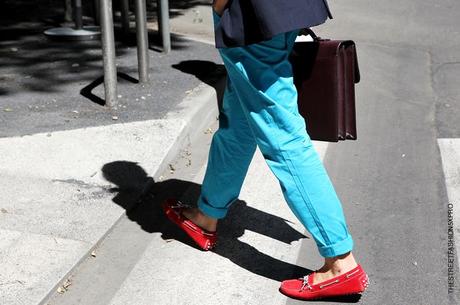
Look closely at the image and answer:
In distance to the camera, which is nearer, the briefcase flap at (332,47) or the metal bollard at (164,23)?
the briefcase flap at (332,47)

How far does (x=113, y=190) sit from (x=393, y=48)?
4946 millimetres

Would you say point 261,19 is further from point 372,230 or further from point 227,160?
point 372,230

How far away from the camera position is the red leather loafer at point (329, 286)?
379cm

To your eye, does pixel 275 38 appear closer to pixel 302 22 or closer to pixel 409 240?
pixel 302 22

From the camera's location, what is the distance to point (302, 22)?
3545 millimetres

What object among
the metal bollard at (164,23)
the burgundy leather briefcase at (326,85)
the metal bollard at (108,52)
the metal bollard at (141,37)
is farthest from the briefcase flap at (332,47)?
the metal bollard at (164,23)

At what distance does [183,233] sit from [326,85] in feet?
4.03

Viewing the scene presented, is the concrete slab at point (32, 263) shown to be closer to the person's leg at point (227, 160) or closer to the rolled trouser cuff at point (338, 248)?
the person's leg at point (227, 160)

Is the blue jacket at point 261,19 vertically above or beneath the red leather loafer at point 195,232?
above

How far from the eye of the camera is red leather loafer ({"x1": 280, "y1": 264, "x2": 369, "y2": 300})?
379cm

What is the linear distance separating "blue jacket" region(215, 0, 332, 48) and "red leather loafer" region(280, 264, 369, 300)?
1.13 m

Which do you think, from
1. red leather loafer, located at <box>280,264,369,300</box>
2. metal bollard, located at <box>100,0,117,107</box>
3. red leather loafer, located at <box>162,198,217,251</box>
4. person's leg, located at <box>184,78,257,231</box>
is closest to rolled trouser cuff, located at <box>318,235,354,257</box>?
red leather loafer, located at <box>280,264,369,300</box>

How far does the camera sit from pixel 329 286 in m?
3.83

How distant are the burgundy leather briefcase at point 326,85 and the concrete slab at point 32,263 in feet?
4.39
